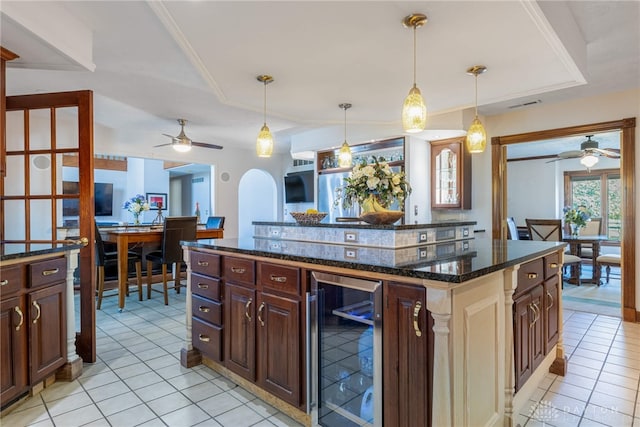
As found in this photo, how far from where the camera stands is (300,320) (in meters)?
1.73

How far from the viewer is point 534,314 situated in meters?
2.02

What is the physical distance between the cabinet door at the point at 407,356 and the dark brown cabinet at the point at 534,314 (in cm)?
76

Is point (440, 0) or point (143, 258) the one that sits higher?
point (440, 0)

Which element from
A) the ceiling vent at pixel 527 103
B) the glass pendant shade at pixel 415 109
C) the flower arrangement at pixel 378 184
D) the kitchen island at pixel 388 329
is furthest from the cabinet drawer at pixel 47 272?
the ceiling vent at pixel 527 103

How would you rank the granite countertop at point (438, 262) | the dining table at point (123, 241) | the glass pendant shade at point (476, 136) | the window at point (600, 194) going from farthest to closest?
the window at point (600, 194), the dining table at point (123, 241), the glass pendant shade at point (476, 136), the granite countertop at point (438, 262)

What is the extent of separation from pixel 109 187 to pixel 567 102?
901 cm

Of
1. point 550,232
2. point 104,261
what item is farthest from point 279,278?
point 550,232

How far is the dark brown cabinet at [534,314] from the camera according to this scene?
1.84m

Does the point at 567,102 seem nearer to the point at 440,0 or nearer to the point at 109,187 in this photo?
the point at 440,0

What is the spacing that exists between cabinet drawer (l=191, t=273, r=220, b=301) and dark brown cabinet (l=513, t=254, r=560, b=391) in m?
1.75

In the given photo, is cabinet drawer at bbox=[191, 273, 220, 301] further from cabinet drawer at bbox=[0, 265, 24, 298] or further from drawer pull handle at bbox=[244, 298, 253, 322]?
cabinet drawer at bbox=[0, 265, 24, 298]

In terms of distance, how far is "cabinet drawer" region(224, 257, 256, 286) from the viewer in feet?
6.52

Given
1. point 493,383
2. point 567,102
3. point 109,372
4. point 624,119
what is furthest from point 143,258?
point 624,119

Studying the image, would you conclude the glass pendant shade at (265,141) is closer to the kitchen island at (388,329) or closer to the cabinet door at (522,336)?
the kitchen island at (388,329)
